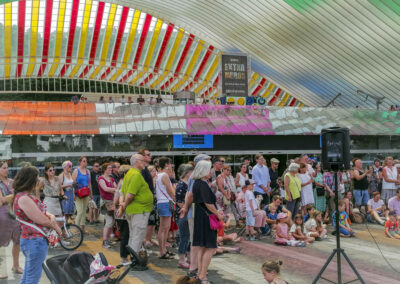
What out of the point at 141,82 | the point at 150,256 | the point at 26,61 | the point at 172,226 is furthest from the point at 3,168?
the point at 141,82

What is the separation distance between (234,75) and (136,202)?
63.2 feet

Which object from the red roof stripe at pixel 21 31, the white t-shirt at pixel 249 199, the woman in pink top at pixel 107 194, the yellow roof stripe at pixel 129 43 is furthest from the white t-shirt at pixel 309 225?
the yellow roof stripe at pixel 129 43

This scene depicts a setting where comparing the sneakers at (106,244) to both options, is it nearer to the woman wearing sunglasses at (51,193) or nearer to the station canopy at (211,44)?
the woman wearing sunglasses at (51,193)

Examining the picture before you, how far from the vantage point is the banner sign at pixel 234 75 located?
2525 centimetres

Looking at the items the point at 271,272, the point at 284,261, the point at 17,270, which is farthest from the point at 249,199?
the point at 271,272

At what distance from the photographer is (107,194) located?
9.60m

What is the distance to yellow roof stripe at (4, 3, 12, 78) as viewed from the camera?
3619 cm

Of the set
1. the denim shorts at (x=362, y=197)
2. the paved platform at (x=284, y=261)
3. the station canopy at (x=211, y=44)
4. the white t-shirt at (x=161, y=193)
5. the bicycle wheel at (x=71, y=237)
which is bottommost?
the paved platform at (x=284, y=261)

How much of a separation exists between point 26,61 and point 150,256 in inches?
1415

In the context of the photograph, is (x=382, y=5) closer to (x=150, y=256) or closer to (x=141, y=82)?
(x=150, y=256)

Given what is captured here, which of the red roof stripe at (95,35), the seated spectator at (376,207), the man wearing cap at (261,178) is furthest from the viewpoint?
the red roof stripe at (95,35)

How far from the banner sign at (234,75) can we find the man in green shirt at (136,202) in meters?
18.3

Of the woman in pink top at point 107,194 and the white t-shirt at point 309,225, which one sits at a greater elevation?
the woman in pink top at point 107,194

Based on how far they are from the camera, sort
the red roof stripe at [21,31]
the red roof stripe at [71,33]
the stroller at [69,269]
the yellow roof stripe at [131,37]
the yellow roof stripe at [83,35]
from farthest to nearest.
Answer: the yellow roof stripe at [131,37]
the yellow roof stripe at [83,35]
the red roof stripe at [71,33]
the red roof stripe at [21,31]
the stroller at [69,269]
